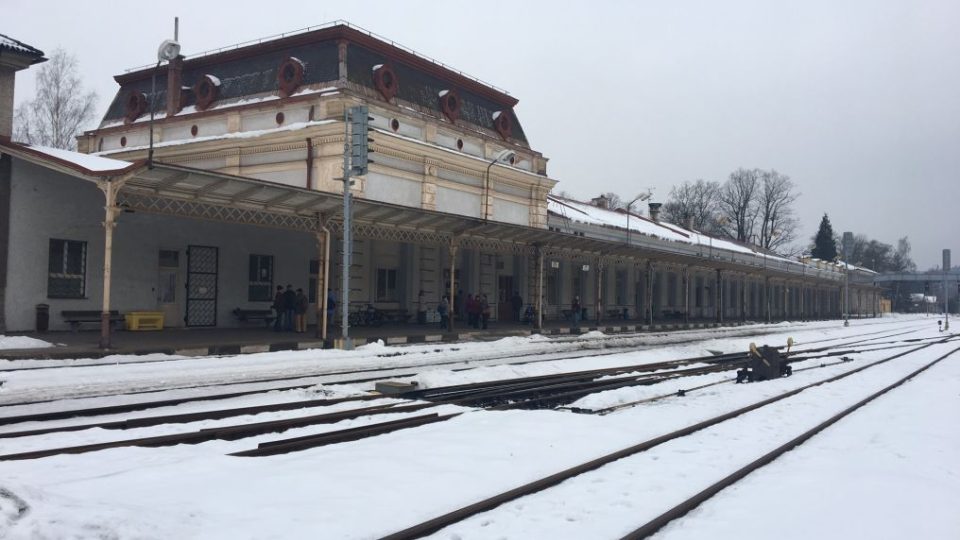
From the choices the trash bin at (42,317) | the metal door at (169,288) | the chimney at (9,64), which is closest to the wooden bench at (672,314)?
the metal door at (169,288)

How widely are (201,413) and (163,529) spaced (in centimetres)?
498

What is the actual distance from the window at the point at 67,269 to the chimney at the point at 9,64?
314 cm

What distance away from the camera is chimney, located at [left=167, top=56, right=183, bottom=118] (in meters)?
33.1

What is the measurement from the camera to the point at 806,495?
6.51m

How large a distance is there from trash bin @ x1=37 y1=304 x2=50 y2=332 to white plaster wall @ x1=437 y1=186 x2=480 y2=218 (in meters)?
15.9

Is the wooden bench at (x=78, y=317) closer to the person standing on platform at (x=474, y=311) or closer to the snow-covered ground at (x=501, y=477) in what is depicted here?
the snow-covered ground at (x=501, y=477)

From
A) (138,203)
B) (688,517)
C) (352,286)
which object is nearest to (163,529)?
(688,517)

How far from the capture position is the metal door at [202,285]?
23.6m

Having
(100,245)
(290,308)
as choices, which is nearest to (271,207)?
(290,308)

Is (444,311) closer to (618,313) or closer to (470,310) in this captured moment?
(470,310)

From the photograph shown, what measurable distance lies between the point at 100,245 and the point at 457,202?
15633mm

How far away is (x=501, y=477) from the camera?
6.87 meters

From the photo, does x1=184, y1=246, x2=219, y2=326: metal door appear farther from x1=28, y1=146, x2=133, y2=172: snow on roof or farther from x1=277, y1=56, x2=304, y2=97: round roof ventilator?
x1=277, y1=56, x2=304, y2=97: round roof ventilator

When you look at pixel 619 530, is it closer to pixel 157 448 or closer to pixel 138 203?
pixel 157 448
